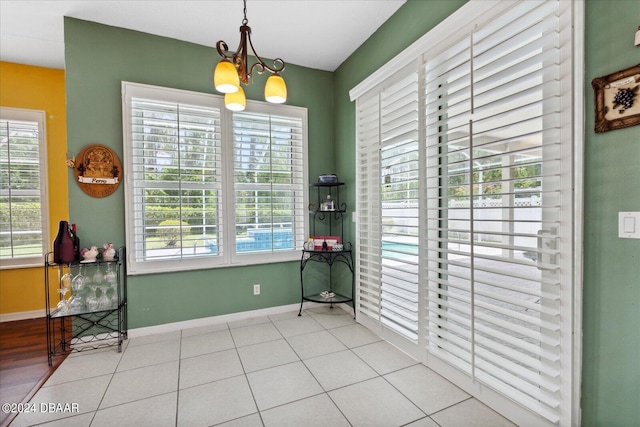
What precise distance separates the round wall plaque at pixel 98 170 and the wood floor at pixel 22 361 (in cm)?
146

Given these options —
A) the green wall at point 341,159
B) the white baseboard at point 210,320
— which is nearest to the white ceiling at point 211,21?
the green wall at point 341,159

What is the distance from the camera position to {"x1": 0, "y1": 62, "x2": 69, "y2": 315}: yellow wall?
11.0ft

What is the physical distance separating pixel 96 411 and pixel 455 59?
318 cm

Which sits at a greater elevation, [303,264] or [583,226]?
[583,226]

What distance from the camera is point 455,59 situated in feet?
6.40

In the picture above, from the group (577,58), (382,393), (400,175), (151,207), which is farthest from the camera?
(151,207)

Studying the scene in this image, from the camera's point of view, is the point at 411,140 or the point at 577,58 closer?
the point at 577,58

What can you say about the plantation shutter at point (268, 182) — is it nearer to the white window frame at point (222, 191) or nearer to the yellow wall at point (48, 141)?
the white window frame at point (222, 191)

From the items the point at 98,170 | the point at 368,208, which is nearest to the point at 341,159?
the point at 368,208

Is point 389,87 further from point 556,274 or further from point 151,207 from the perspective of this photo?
point 151,207

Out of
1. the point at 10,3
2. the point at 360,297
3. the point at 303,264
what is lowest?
the point at 360,297

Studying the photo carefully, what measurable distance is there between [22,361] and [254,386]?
6.87 ft

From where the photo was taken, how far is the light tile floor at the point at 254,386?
5.61 feet

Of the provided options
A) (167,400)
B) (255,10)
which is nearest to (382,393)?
(167,400)
